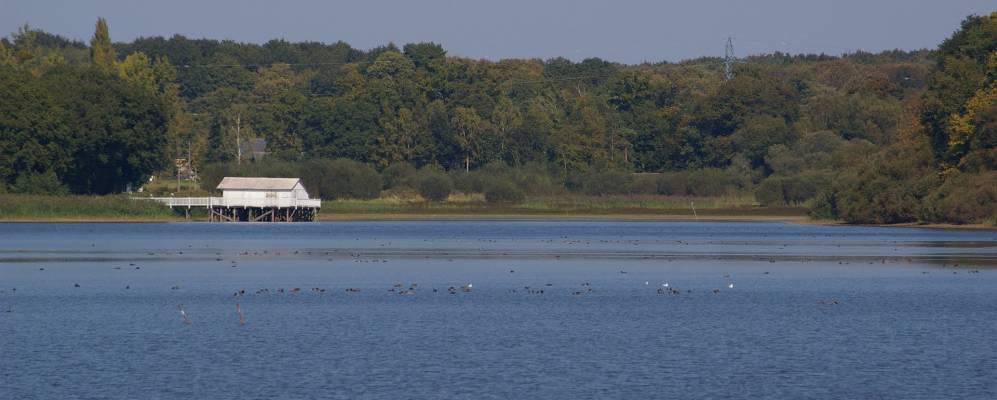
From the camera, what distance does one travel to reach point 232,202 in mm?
130000

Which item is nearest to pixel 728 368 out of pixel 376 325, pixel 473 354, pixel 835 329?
pixel 473 354

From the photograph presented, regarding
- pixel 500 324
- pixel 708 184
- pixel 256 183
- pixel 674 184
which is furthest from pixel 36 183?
pixel 500 324

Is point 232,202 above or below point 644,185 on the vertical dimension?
below

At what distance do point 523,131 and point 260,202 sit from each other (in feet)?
148

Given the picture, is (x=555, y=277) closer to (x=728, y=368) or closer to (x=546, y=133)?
(x=728, y=368)

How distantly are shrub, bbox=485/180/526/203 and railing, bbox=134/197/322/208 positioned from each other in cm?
2913

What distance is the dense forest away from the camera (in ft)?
366

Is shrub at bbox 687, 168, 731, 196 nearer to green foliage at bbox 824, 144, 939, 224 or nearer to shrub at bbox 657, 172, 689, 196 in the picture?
shrub at bbox 657, 172, 689, 196

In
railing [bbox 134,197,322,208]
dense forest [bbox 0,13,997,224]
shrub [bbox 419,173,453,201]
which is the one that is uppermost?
dense forest [bbox 0,13,997,224]

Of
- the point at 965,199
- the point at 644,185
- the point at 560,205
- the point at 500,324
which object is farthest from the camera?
the point at 644,185

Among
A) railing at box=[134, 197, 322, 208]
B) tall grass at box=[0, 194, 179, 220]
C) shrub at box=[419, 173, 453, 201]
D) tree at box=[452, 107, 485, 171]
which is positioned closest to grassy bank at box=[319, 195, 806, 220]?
shrub at box=[419, 173, 453, 201]

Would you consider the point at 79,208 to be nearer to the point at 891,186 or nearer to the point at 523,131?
the point at 523,131

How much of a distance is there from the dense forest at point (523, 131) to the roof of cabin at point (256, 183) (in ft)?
23.3

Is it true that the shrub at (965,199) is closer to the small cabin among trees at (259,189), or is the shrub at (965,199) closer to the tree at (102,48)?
the small cabin among trees at (259,189)
